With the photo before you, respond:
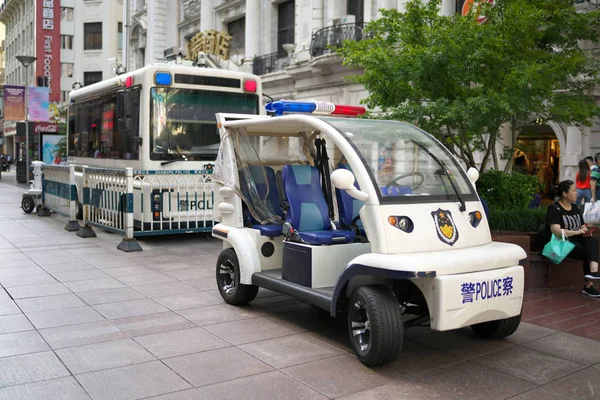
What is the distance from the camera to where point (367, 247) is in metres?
5.77

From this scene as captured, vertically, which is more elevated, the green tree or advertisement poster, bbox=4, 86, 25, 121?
advertisement poster, bbox=4, 86, 25, 121

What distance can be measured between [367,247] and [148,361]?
85.3 inches

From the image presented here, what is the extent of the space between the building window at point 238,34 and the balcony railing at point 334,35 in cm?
714

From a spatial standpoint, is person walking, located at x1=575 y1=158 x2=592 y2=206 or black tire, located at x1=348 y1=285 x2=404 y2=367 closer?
Answer: black tire, located at x1=348 y1=285 x2=404 y2=367

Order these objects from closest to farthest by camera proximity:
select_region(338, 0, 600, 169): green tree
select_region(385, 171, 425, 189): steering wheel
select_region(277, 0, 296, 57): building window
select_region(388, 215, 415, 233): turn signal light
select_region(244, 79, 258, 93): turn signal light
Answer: select_region(388, 215, 415, 233): turn signal light, select_region(385, 171, 425, 189): steering wheel, select_region(338, 0, 600, 169): green tree, select_region(244, 79, 258, 93): turn signal light, select_region(277, 0, 296, 57): building window

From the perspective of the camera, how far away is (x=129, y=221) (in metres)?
10.1

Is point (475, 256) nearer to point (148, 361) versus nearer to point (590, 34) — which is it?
point (148, 361)

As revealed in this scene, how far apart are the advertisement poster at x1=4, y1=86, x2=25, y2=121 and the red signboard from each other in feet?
46.1

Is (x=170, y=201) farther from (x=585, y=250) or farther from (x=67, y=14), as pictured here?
(x=67, y=14)

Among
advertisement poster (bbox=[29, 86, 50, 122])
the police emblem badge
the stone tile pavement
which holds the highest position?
advertisement poster (bbox=[29, 86, 50, 122])

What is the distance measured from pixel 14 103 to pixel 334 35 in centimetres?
1736

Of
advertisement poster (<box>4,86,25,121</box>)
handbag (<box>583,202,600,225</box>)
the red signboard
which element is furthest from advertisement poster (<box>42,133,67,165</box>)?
handbag (<box>583,202,600,225</box>)

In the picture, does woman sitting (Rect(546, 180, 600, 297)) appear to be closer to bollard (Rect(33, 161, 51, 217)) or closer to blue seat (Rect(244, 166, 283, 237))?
blue seat (Rect(244, 166, 283, 237))

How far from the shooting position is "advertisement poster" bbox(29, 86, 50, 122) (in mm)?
29094
